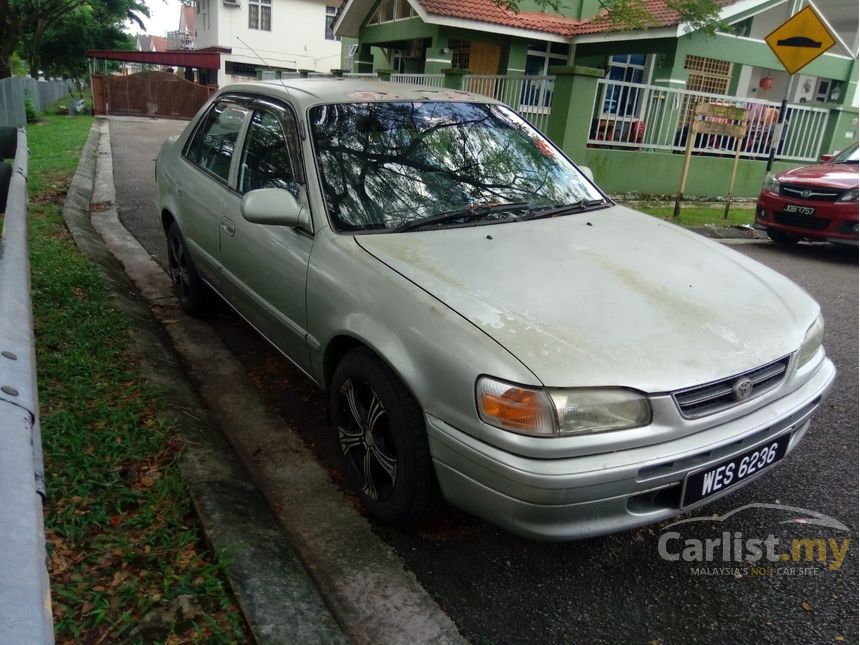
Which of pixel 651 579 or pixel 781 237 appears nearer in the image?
pixel 651 579

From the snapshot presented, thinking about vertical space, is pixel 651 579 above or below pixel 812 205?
below

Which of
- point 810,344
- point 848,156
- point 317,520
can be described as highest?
point 848,156

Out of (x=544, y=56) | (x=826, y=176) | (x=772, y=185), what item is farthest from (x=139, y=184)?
(x=544, y=56)

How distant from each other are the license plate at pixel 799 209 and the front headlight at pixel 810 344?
6068 mm

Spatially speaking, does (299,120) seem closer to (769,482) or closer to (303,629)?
(303,629)

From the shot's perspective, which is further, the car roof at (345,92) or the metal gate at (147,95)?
the metal gate at (147,95)

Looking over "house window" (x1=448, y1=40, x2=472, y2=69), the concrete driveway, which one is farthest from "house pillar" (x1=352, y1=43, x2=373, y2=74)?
the concrete driveway

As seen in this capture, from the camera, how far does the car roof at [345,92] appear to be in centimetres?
343

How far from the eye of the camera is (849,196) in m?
7.72

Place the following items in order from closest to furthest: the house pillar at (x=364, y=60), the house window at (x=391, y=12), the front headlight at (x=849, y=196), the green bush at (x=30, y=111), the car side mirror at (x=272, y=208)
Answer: the car side mirror at (x=272, y=208) → the front headlight at (x=849, y=196) → the house window at (x=391, y=12) → the green bush at (x=30, y=111) → the house pillar at (x=364, y=60)

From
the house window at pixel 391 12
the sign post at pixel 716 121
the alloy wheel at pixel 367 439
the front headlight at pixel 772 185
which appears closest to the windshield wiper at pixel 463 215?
the alloy wheel at pixel 367 439

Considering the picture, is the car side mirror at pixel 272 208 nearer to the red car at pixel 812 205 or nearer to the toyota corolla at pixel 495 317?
the toyota corolla at pixel 495 317

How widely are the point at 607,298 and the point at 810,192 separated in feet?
22.8

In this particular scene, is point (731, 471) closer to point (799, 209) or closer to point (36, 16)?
point (799, 209)
